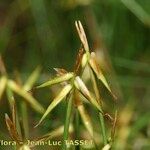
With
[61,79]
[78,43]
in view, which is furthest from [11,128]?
[78,43]

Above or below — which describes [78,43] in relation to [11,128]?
above

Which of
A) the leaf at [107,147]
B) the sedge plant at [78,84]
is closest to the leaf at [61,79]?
the sedge plant at [78,84]

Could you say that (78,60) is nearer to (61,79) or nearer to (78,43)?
(61,79)

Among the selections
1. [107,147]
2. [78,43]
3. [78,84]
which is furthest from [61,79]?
[78,43]

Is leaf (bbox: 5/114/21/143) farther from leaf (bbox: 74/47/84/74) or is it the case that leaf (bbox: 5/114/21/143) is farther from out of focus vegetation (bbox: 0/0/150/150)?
out of focus vegetation (bbox: 0/0/150/150)

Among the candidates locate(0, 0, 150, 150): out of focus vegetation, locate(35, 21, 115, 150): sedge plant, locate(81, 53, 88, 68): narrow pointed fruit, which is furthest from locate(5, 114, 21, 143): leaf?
locate(0, 0, 150, 150): out of focus vegetation

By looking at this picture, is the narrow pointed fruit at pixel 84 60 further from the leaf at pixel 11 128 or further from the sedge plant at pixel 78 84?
the leaf at pixel 11 128

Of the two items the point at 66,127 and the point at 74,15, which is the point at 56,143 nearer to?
the point at 66,127

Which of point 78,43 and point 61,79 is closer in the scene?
point 61,79

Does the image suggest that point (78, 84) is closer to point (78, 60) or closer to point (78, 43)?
point (78, 60)
